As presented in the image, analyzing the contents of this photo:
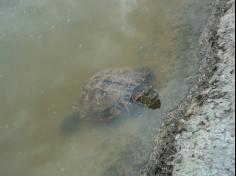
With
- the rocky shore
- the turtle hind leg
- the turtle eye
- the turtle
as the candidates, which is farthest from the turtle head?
the turtle hind leg

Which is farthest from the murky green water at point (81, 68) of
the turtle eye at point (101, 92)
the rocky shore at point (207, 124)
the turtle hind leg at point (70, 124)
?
the turtle eye at point (101, 92)

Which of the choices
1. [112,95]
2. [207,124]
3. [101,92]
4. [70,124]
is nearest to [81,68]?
[101,92]

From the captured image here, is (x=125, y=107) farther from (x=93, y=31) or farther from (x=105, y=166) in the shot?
(x=93, y=31)

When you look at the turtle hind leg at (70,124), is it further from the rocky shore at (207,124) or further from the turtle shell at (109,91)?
the rocky shore at (207,124)

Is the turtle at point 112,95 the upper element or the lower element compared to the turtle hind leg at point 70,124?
upper

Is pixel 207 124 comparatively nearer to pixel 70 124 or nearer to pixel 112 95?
pixel 112 95
